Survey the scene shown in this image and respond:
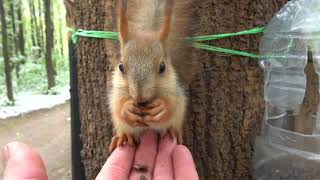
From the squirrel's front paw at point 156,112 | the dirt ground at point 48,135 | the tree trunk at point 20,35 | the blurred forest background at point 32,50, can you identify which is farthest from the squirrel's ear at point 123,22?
the tree trunk at point 20,35

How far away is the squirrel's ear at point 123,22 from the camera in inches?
49.7

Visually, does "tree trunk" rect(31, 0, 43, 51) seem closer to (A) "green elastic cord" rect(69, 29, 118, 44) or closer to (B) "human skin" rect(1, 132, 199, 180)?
(A) "green elastic cord" rect(69, 29, 118, 44)

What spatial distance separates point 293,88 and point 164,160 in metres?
0.49

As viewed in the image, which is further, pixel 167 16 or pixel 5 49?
pixel 5 49

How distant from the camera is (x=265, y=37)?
1.52 m

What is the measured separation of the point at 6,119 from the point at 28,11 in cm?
511

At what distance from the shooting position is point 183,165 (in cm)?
128

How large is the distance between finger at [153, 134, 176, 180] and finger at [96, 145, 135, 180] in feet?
0.26

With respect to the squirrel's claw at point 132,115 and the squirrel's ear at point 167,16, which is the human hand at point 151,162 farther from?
the squirrel's ear at point 167,16

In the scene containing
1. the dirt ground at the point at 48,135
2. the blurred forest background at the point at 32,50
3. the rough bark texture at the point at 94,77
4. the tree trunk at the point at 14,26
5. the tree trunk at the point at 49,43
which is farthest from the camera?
the tree trunk at the point at 14,26

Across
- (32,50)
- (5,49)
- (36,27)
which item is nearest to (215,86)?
(5,49)

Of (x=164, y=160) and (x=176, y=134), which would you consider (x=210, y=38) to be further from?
(x=164, y=160)

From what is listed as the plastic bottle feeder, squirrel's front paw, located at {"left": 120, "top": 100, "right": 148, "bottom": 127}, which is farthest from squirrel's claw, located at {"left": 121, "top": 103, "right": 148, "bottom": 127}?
the plastic bottle feeder

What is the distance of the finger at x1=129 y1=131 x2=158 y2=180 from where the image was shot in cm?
130
